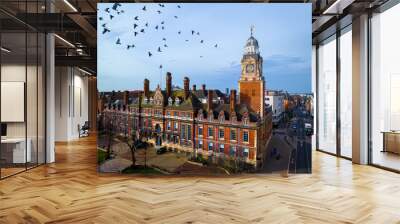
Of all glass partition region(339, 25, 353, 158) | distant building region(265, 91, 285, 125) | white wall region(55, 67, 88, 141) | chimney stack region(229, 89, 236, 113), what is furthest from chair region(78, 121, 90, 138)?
distant building region(265, 91, 285, 125)

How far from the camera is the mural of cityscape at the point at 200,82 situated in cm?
634

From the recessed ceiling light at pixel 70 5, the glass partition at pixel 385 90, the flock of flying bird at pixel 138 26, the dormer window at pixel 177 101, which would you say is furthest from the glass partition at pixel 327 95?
the recessed ceiling light at pixel 70 5

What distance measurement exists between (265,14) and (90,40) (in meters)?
7.62

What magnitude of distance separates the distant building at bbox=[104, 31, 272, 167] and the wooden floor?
0.59 meters

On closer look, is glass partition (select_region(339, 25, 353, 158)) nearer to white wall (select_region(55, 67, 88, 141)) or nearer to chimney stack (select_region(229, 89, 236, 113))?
chimney stack (select_region(229, 89, 236, 113))

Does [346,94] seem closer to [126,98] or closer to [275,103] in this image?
[275,103]

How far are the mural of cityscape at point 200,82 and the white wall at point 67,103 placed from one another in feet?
27.9

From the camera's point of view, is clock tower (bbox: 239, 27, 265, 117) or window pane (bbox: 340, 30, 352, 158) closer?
clock tower (bbox: 239, 27, 265, 117)

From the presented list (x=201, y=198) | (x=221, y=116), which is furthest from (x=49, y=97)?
(x=201, y=198)

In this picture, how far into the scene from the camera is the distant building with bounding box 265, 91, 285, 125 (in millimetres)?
6359

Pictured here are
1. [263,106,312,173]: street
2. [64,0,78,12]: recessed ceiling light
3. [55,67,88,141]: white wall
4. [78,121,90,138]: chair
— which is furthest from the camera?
[78,121,90,138]: chair

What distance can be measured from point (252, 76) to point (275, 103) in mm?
617

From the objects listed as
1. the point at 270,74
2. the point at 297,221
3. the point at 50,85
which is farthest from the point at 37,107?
the point at 297,221

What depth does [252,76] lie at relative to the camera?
637cm
